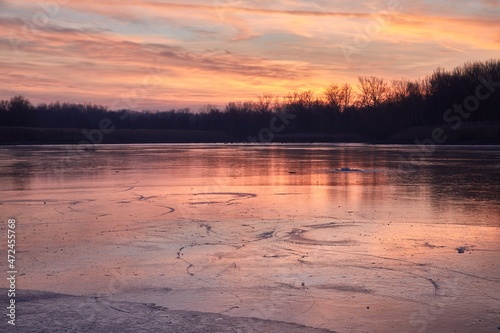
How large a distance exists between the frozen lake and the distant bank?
51.6 m

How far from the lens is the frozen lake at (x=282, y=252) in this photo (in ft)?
19.8

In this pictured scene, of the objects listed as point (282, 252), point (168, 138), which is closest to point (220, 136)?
point (168, 138)

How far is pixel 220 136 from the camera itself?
109 metres

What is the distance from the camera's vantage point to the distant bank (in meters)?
65.2

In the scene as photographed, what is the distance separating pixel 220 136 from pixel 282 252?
100 metres

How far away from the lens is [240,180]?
68.1 ft

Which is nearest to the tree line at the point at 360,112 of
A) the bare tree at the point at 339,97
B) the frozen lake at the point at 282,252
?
the bare tree at the point at 339,97

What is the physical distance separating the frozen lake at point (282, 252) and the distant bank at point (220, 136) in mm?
51597

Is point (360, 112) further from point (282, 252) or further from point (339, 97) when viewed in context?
point (282, 252)

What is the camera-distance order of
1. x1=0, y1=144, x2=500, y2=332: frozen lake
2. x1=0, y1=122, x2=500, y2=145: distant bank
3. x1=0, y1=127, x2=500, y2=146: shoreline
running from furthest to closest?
1. x1=0, y1=127, x2=500, y2=146: shoreline
2. x1=0, y1=122, x2=500, y2=145: distant bank
3. x1=0, y1=144, x2=500, y2=332: frozen lake

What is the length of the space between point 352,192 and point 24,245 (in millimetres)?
9653

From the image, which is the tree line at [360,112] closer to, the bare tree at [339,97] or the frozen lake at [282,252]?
the bare tree at [339,97]

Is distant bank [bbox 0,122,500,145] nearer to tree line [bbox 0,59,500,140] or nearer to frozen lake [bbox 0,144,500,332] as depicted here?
tree line [bbox 0,59,500,140]

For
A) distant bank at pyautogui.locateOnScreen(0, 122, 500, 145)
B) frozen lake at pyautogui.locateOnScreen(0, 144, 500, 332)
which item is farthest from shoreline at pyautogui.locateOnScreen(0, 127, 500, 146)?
frozen lake at pyautogui.locateOnScreen(0, 144, 500, 332)
